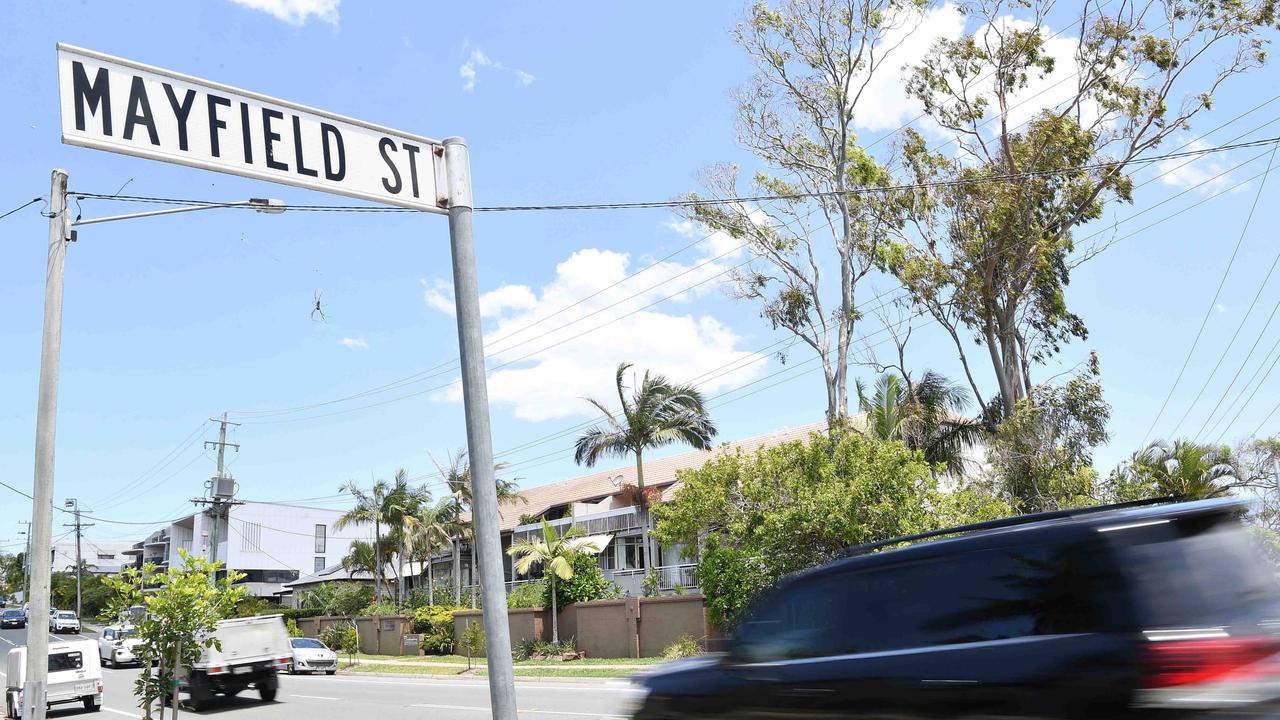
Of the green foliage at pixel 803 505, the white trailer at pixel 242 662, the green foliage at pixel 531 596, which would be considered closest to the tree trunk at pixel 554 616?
the green foliage at pixel 531 596

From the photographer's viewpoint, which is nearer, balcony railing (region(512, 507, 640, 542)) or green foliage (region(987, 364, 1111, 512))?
green foliage (region(987, 364, 1111, 512))

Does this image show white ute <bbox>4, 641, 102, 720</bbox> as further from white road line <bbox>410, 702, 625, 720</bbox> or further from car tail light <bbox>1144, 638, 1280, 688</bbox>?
car tail light <bbox>1144, 638, 1280, 688</bbox>

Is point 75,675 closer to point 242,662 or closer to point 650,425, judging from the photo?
point 242,662

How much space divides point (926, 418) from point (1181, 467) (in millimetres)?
8907

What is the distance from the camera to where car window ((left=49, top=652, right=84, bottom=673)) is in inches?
989

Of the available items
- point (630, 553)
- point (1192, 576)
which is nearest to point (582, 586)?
point (630, 553)

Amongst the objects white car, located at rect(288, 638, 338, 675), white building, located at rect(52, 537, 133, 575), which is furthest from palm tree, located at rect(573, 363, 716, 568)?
white building, located at rect(52, 537, 133, 575)

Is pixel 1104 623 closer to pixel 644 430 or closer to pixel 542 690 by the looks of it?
pixel 542 690

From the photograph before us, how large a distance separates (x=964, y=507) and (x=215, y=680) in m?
17.9

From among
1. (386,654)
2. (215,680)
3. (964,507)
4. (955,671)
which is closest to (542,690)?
(215,680)

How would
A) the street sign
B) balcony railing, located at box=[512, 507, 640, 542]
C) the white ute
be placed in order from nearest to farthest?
the street sign → the white ute → balcony railing, located at box=[512, 507, 640, 542]

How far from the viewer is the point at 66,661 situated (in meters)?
25.3

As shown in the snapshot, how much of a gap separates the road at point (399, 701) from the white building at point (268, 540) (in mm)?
53840

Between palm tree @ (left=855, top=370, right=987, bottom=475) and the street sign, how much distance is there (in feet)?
95.6
